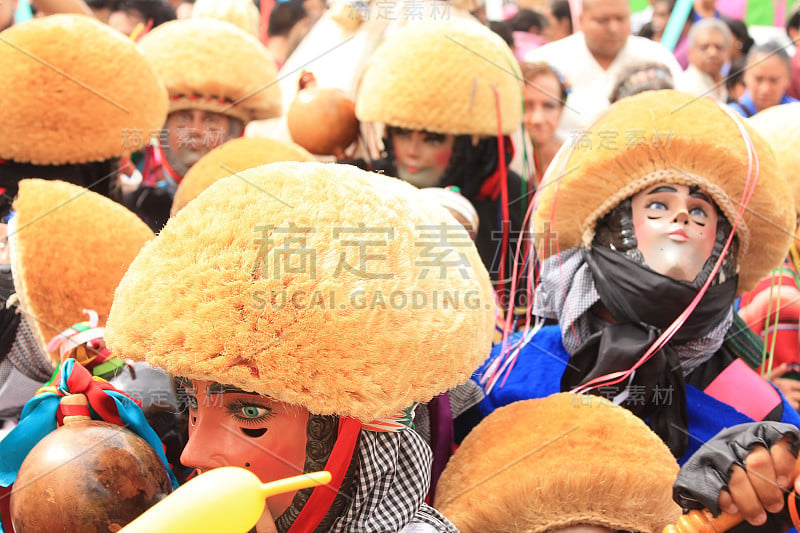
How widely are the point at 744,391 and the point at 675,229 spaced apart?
0.52 meters

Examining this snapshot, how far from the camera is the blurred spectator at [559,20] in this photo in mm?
5508

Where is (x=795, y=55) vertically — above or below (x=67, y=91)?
below

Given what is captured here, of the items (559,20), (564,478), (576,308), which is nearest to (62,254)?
(564,478)

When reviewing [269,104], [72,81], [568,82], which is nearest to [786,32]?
[568,82]

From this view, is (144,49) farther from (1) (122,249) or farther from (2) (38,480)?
(2) (38,480)

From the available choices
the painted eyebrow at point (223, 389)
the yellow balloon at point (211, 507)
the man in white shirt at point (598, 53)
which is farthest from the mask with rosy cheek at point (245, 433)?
the man in white shirt at point (598, 53)

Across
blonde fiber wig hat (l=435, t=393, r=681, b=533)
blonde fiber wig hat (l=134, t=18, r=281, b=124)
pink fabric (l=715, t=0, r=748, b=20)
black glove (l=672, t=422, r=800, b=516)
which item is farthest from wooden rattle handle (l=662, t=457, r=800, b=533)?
pink fabric (l=715, t=0, r=748, b=20)

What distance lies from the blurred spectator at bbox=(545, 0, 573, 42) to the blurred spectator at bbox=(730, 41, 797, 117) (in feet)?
3.93

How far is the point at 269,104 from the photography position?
392cm

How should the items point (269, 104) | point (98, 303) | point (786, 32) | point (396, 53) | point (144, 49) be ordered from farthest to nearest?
point (786, 32), point (269, 104), point (144, 49), point (396, 53), point (98, 303)

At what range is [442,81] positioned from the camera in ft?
10.6

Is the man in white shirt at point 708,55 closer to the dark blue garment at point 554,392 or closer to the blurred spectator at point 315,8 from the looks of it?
the blurred spectator at point 315,8

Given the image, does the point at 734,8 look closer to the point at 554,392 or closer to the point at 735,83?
the point at 735,83

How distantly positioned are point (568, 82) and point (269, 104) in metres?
1.50
